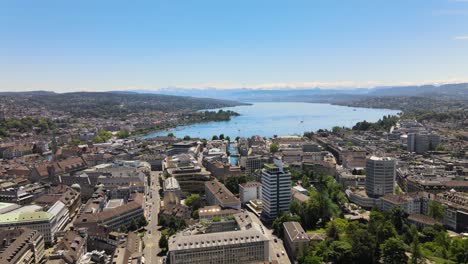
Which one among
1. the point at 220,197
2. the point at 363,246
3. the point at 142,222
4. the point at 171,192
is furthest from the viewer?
the point at 171,192

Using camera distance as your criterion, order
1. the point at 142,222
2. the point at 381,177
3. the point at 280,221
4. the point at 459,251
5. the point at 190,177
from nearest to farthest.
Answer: the point at 459,251
the point at 280,221
the point at 142,222
the point at 381,177
the point at 190,177

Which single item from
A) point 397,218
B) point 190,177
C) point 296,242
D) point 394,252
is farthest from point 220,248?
point 190,177

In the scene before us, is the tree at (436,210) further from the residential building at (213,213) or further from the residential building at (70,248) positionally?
the residential building at (70,248)

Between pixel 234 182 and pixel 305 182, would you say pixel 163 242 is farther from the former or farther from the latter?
pixel 305 182

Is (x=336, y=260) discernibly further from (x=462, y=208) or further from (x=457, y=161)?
(x=457, y=161)

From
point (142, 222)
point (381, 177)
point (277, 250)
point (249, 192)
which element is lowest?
point (277, 250)

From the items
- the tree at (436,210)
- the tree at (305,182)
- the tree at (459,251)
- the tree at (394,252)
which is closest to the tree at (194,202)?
the tree at (305,182)

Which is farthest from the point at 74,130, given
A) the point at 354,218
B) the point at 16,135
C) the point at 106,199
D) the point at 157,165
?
the point at 354,218
